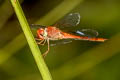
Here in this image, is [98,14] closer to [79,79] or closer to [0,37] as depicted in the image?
[79,79]

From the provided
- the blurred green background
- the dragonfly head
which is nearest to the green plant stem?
the dragonfly head

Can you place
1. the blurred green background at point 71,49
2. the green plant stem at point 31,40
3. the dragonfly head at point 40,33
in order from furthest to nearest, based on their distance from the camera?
the blurred green background at point 71,49, the dragonfly head at point 40,33, the green plant stem at point 31,40

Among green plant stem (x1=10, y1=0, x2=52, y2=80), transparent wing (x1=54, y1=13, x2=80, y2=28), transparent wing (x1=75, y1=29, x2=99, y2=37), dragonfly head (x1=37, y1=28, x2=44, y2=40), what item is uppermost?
transparent wing (x1=54, y1=13, x2=80, y2=28)

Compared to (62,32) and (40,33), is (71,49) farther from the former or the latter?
(40,33)

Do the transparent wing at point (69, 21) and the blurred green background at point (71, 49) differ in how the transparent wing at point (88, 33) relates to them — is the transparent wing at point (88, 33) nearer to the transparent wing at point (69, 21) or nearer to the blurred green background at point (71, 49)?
the transparent wing at point (69, 21)

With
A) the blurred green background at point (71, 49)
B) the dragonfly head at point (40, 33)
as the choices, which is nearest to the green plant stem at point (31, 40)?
the dragonfly head at point (40, 33)

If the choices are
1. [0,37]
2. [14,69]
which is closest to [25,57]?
[14,69]

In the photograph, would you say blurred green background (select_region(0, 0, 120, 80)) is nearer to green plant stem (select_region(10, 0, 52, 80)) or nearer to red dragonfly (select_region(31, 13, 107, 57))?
red dragonfly (select_region(31, 13, 107, 57))

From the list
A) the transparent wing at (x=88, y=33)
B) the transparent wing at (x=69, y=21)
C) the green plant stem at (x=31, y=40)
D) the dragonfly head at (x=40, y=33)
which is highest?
the transparent wing at (x=69, y=21)

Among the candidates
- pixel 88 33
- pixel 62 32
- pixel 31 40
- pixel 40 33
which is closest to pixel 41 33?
pixel 40 33
